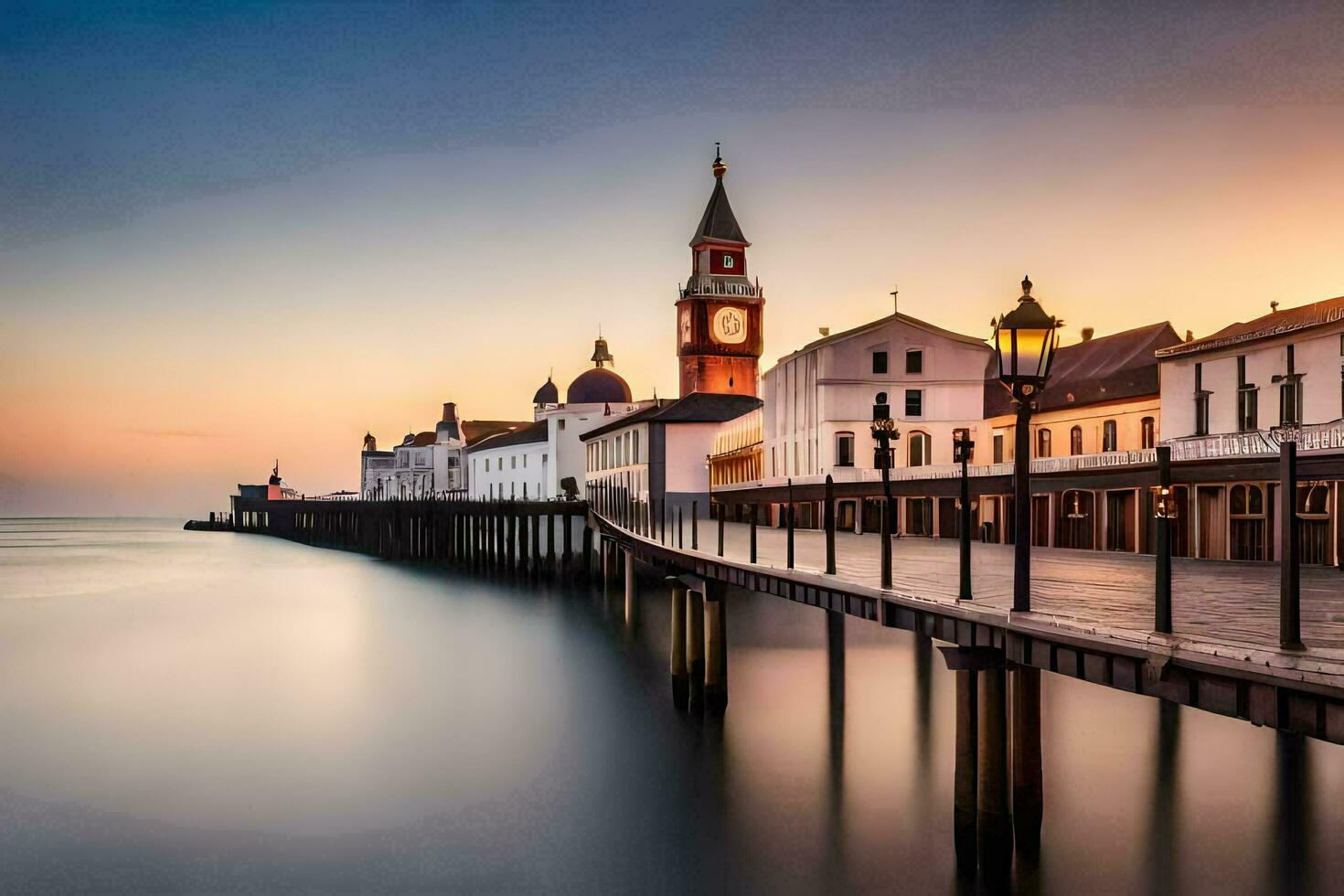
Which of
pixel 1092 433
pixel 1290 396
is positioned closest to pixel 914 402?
pixel 1092 433

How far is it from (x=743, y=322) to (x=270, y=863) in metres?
73.5

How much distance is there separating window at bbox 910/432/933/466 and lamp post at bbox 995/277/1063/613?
1169 inches

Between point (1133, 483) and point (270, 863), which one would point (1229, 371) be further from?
point (270, 863)

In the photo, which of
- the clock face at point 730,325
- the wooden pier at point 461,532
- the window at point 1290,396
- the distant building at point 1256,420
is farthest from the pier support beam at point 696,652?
the clock face at point 730,325

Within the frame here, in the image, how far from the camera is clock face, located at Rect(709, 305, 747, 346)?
279 feet

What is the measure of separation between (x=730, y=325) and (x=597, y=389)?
597 inches

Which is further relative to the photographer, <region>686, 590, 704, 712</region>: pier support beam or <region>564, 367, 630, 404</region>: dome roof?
<region>564, 367, 630, 404</region>: dome roof

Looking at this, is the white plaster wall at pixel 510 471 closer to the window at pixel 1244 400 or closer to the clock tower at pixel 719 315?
the clock tower at pixel 719 315

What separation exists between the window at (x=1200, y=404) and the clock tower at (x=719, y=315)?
6399 cm

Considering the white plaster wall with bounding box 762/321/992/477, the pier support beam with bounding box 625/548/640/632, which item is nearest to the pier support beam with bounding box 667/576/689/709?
the pier support beam with bounding box 625/548/640/632

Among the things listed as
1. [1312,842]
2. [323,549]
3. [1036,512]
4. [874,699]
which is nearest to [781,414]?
[1036,512]

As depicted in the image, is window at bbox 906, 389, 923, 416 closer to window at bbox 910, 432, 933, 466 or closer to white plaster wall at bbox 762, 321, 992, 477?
white plaster wall at bbox 762, 321, 992, 477

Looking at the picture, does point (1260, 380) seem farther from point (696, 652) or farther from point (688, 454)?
point (688, 454)

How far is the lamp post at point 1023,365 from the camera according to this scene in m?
9.03
